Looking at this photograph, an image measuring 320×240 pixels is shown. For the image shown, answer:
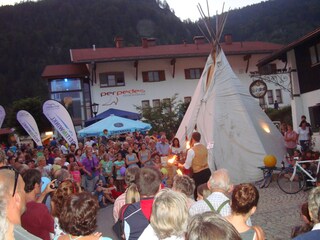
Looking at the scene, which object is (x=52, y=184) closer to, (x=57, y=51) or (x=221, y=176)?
(x=221, y=176)

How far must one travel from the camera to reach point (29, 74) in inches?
3231

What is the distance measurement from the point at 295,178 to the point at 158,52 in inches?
Result: 1102

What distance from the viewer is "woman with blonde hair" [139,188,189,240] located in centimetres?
307

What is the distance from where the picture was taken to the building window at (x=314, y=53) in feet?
61.9

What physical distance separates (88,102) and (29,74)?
1930 inches

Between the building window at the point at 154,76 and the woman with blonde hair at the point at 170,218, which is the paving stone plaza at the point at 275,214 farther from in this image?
the building window at the point at 154,76

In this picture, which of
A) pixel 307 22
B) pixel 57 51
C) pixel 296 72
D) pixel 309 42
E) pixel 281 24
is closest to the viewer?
pixel 309 42

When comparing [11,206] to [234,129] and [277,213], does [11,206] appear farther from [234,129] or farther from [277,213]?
[234,129]

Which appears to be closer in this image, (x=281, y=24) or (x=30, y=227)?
(x=30, y=227)

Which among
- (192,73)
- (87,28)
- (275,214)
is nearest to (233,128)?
(275,214)

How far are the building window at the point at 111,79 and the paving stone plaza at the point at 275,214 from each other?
81.4 feet

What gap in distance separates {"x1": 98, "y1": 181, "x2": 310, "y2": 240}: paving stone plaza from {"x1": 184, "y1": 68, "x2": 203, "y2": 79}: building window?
26.7m

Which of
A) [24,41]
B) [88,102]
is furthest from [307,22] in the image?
[24,41]

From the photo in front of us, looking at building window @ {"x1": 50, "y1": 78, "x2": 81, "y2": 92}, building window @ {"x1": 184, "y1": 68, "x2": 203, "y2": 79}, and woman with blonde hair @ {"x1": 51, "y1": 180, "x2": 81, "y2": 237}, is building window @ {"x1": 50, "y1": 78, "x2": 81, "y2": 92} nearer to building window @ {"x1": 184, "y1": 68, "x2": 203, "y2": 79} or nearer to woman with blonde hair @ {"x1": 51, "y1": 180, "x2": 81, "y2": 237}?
building window @ {"x1": 184, "y1": 68, "x2": 203, "y2": 79}
